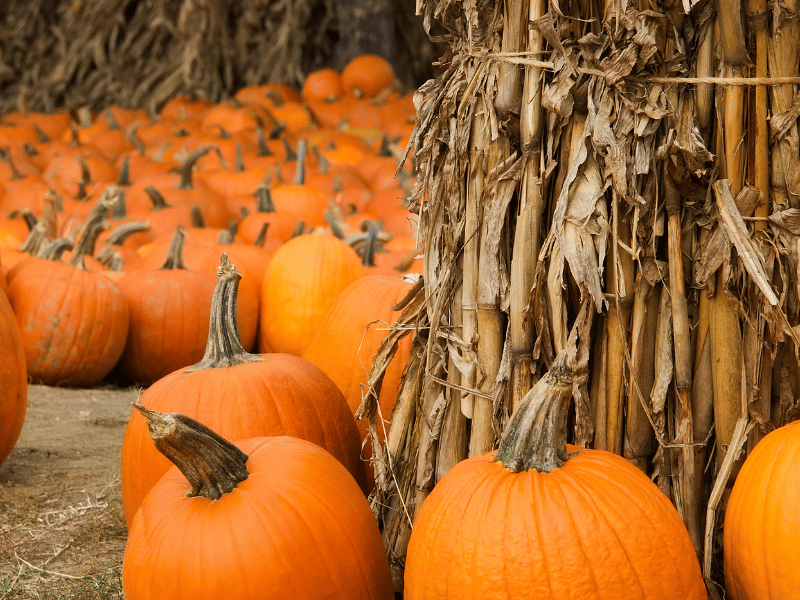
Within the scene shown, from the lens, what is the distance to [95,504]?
2.31m

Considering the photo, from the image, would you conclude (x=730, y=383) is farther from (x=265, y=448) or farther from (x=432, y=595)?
(x=265, y=448)

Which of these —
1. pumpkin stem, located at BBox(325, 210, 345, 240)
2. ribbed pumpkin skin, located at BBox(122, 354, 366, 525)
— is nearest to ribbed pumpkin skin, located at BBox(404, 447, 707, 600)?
ribbed pumpkin skin, located at BBox(122, 354, 366, 525)

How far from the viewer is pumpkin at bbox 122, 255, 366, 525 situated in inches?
75.7

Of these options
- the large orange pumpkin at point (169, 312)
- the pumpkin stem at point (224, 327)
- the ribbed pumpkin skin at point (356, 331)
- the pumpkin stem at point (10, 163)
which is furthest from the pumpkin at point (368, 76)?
the pumpkin stem at point (224, 327)

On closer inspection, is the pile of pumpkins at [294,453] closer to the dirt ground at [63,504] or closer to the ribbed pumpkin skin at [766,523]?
the ribbed pumpkin skin at [766,523]

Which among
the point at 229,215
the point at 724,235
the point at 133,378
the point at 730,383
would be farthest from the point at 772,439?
the point at 229,215

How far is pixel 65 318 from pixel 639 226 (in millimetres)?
2572

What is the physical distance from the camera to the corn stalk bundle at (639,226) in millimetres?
1515

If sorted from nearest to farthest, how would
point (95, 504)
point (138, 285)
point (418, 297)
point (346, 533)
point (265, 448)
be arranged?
1. point (346, 533)
2. point (265, 448)
3. point (418, 297)
4. point (95, 504)
5. point (138, 285)

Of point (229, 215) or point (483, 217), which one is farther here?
point (229, 215)

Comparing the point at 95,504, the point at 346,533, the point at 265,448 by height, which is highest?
the point at 265,448

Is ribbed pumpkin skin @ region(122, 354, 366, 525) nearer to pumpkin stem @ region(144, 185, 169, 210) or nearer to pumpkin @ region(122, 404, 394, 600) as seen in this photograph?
pumpkin @ region(122, 404, 394, 600)

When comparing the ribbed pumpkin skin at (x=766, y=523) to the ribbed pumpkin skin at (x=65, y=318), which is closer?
the ribbed pumpkin skin at (x=766, y=523)

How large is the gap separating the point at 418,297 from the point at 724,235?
0.68 meters
